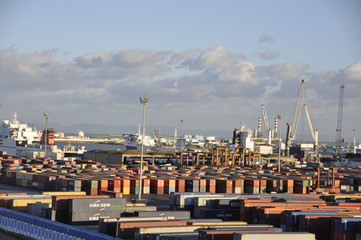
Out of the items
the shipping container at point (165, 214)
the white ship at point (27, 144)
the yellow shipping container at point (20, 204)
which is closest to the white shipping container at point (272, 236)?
the shipping container at point (165, 214)

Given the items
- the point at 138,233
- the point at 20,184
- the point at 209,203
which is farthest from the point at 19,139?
the point at 138,233

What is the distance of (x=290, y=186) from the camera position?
73750 millimetres

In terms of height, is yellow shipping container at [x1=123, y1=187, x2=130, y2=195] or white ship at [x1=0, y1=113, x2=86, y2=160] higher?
white ship at [x1=0, y1=113, x2=86, y2=160]

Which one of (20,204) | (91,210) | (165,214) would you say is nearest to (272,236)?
(165,214)

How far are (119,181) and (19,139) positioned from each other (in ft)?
377

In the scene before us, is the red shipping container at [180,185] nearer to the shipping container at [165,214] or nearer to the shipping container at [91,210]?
the shipping container at [91,210]

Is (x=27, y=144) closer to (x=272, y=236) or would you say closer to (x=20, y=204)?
(x=20, y=204)

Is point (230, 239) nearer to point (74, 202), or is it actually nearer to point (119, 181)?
point (74, 202)

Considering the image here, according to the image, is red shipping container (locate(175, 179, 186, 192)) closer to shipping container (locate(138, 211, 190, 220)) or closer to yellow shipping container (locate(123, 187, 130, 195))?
yellow shipping container (locate(123, 187, 130, 195))

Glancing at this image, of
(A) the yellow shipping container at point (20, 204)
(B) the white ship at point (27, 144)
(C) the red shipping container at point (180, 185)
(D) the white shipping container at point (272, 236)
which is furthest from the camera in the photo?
(B) the white ship at point (27, 144)

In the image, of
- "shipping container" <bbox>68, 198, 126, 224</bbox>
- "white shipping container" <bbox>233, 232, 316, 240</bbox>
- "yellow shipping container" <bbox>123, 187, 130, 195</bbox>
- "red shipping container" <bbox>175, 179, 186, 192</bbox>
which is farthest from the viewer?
"red shipping container" <bbox>175, 179, 186, 192</bbox>

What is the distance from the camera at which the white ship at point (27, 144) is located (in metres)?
145

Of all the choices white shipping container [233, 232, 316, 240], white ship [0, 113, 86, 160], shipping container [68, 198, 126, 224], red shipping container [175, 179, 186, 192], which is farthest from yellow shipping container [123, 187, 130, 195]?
white ship [0, 113, 86, 160]

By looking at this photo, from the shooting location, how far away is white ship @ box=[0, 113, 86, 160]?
145 metres
